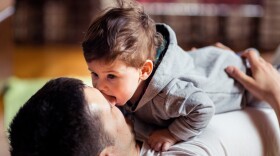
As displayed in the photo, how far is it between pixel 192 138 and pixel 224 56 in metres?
0.37

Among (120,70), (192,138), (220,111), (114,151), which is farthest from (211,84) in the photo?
(114,151)

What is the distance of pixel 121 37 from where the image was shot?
1168mm

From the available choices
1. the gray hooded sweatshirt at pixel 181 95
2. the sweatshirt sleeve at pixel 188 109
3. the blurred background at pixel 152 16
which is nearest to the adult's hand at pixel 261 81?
the gray hooded sweatshirt at pixel 181 95

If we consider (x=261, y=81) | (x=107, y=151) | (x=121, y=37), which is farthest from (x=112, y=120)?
(x=261, y=81)

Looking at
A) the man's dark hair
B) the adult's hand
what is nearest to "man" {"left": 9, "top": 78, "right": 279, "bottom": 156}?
the man's dark hair

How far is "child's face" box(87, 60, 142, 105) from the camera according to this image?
46.5 inches

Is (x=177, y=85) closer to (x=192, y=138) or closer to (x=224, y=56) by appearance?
(x=192, y=138)

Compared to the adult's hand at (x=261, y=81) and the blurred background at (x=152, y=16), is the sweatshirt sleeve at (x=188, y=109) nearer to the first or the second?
the adult's hand at (x=261, y=81)

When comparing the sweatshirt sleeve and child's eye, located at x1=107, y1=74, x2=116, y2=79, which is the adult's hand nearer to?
the sweatshirt sleeve

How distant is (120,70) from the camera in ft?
3.91

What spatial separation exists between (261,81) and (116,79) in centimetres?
48

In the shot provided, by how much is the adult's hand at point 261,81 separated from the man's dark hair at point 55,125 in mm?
609

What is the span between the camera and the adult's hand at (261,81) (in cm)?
138

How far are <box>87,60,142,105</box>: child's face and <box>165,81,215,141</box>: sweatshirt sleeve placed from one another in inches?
4.2
